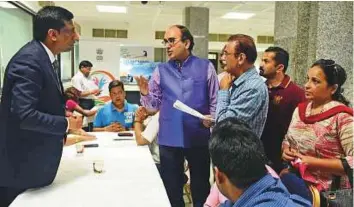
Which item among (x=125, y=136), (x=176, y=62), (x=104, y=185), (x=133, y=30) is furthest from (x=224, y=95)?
(x=133, y=30)

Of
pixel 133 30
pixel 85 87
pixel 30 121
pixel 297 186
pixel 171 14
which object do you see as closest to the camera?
pixel 297 186

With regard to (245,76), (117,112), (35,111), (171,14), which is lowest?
(117,112)

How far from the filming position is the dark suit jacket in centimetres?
153

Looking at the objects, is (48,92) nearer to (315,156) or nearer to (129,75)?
(315,156)

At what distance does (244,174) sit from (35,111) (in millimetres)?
925

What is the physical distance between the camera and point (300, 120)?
1849 mm

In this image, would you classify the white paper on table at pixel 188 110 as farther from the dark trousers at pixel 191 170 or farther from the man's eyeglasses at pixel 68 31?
the man's eyeglasses at pixel 68 31

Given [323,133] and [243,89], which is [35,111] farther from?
[323,133]

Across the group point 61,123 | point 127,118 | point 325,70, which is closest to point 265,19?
point 127,118

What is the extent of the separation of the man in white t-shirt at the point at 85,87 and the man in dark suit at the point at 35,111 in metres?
4.44

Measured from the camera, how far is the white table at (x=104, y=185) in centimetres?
152

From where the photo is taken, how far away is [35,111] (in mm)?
1526

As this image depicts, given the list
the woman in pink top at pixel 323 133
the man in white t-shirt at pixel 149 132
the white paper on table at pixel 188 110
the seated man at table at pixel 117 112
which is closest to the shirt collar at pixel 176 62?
the white paper on table at pixel 188 110

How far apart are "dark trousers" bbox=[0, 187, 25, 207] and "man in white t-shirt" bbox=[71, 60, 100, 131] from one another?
4346 mm
